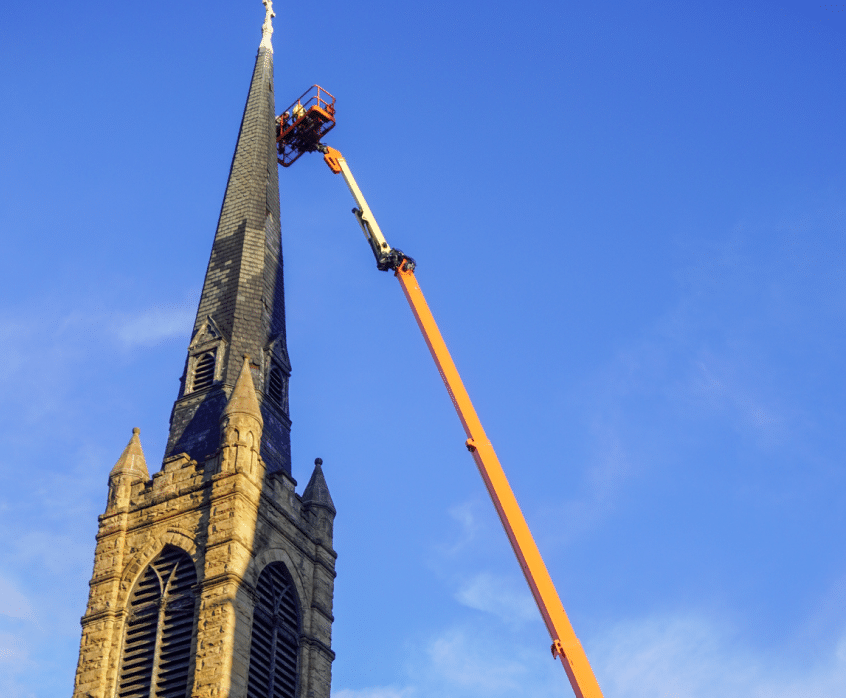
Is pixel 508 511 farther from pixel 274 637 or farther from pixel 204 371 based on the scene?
pixel 204 371

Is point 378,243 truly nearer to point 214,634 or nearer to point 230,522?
point 230,522

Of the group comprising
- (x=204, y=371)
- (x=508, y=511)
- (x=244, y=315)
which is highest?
(x=244, y=315)

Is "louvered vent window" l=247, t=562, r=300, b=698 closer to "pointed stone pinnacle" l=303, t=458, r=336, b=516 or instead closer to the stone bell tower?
the stone bell tower

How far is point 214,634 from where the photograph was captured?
118ft

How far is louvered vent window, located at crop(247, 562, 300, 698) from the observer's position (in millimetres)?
37000

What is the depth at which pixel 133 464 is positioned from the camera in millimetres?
42094

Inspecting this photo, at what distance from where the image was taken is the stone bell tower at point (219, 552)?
36625 millimetres

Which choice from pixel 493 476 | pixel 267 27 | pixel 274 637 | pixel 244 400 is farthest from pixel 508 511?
pixel 267 27

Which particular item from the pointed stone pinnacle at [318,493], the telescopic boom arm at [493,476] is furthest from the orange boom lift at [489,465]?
the pointed stone pinnacle at [318,493]

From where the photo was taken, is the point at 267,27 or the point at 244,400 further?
the point at 267,27

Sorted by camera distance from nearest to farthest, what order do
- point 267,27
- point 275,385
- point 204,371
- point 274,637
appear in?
point 274,637
point 204,371
point 275,385
point 267,27

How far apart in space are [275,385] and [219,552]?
31.3 feet

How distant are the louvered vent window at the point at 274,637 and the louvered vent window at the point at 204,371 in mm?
8128

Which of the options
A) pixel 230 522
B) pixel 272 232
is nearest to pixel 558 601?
pixel 230 522
